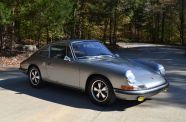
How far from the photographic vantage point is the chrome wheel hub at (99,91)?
298 inches

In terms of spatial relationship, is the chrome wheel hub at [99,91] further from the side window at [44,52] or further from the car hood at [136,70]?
the side window at [44,52]

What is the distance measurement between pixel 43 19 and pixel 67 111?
463 inches

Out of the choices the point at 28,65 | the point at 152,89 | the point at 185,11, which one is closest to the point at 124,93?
the point at 152,89

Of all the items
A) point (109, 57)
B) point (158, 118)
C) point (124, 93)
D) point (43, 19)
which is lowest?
point (158, 118)

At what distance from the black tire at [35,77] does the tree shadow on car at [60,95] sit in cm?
14

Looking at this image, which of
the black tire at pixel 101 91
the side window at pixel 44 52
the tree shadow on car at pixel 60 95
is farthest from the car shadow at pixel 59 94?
the side window at pixel 44 52

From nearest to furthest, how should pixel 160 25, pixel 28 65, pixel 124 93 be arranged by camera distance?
1. pixel 124 93
2. pixel 28 65
3. pixel 160 25

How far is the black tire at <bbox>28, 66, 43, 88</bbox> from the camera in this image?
944cm

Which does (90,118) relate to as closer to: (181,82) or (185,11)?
(181,82)

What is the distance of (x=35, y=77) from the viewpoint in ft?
31.3

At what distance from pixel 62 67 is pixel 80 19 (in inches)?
861

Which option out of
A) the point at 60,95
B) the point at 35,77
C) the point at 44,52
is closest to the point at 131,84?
the point at 60,95

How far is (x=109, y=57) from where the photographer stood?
28.4 ft

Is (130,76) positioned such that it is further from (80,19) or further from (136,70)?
(80,19)
